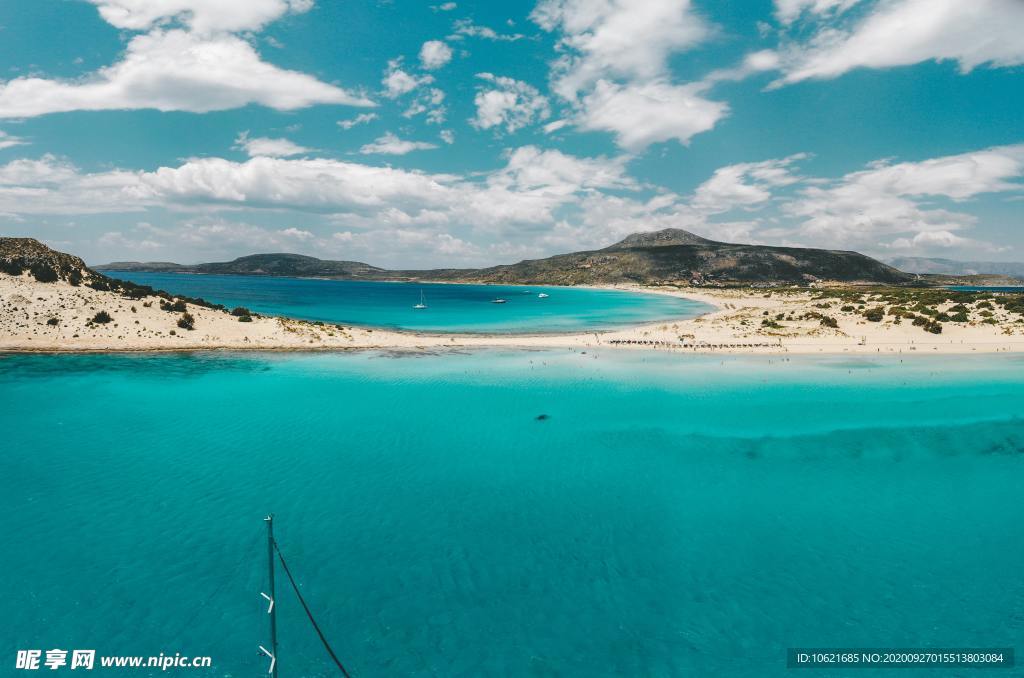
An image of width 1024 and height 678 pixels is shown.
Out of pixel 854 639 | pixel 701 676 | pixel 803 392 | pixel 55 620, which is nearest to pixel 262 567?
pixel 55 620

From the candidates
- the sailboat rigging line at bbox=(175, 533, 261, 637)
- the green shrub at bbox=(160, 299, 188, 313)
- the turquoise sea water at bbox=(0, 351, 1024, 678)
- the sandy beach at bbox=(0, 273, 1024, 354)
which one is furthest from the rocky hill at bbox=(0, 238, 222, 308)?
the sailboat rigging line at bbox=(175, 533, 261, 637)

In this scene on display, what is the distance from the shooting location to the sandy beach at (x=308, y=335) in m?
46.0

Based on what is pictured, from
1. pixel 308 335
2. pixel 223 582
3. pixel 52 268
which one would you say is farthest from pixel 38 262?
pixel 223 582

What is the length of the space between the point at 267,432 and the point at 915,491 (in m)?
27.5

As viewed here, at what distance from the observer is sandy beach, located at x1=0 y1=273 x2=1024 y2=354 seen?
151 ft

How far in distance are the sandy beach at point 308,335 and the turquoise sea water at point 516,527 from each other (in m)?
18.7

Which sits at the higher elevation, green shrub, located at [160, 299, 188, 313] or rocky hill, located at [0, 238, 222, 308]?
rocky hill, located at [0, 238, 222, 308]

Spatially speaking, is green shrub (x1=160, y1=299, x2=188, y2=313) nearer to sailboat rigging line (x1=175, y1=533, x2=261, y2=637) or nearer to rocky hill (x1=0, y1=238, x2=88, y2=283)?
rocky hill (x1=0, y1=238, x2=88, y2=283)

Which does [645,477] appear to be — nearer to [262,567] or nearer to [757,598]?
[757,598]

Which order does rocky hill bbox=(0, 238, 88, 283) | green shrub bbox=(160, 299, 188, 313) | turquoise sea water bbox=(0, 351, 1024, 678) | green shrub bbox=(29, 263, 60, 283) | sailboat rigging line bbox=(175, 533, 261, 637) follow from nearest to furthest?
1. turquoise sea water bbox=(0, 351, 1024, 678)
2. sailboat rigging line bbox=(175, 533, 261, 637)
3. green shrub bbox=(29, 263, 60, 283)
4. rocky hill bbox=(0, 238, 88, 283)
5. green shrub bbox=(160, 299, 188, 313)

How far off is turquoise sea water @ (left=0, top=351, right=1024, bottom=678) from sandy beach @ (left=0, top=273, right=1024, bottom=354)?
18.7m

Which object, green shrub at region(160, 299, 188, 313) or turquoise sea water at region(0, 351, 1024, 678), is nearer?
turquoise sea water at region(0, 351, 1024, 678)

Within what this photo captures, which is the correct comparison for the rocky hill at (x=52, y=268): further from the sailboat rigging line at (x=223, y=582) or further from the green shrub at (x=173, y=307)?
the sailboat rigging line at (x=223, y=582)

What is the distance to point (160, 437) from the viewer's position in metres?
22.2
